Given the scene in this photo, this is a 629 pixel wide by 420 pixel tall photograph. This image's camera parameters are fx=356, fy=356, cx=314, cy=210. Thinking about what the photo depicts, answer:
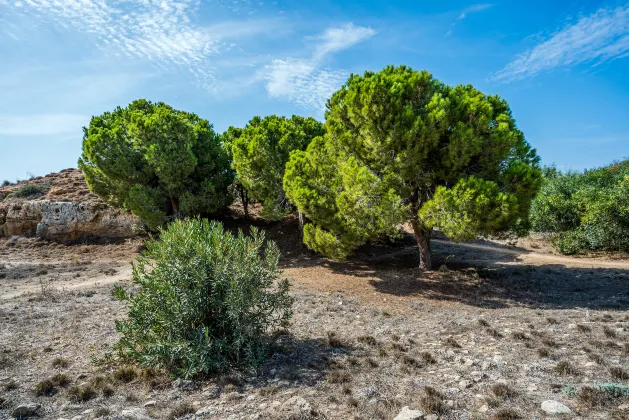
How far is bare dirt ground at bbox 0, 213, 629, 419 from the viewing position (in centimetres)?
428

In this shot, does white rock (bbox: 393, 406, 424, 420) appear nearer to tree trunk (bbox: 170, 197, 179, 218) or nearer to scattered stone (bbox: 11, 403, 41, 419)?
scattered stone (bbox: 11, 403, 41, 419)

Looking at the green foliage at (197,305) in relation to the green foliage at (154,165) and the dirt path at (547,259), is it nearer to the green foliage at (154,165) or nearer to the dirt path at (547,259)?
the green foliage at (154,165)

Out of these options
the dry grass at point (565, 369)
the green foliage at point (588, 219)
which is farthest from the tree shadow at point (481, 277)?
the dry grass at point (565, 369)

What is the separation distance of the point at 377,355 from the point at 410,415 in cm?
203

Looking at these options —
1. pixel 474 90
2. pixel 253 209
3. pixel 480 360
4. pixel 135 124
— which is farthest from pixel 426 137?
pixel 253 209

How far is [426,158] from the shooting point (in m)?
12.0

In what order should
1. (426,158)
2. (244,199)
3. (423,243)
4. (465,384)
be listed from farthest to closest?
1. (244,199)
2. (423,243)
3. (426,158)
4. (465,384)

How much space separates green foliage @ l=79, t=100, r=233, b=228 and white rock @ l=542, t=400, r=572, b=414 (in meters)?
18.3

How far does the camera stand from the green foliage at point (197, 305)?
520 centimetres

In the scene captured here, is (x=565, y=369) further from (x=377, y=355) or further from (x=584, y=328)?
(x=377, y=355)

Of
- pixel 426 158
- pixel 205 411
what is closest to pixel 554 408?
pixel 205 411

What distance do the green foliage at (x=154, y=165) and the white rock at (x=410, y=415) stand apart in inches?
691

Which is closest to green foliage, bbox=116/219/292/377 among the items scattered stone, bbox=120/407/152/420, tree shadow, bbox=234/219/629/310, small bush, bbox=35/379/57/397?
scattered stone, bbox=120/407/152/420

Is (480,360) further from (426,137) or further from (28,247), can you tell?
(28,247)
